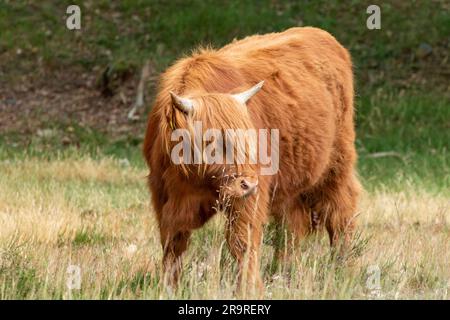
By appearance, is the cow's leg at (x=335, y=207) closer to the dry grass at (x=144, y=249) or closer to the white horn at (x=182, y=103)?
the dry grass at (x=144, y=249)

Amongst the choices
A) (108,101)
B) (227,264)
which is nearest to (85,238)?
(227,264)

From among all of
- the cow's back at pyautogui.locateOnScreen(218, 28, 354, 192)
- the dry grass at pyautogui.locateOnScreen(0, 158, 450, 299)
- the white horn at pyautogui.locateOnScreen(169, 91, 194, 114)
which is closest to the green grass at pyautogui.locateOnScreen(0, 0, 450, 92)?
the dry grass at pyautogui.locateOnScreen(0, 158, 450, 299)

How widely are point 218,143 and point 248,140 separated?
0.17 m

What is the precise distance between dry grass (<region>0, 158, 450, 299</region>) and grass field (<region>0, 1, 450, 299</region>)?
17mm

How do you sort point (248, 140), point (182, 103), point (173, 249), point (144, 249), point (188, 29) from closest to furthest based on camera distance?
point (182, 103) < point (248, 140) < point (173, 249) < point (144, 249) < point (188, 29)

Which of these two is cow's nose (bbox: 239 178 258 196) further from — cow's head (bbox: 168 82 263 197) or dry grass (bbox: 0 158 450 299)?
dry grass (bbox: 0 158 450 299)

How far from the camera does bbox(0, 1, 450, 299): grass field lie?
5.53 m

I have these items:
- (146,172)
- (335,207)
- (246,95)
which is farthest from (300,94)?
(146,172)

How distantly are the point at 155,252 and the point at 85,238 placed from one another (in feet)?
3.11

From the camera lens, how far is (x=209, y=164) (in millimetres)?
5242

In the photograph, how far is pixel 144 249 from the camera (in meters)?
6.60

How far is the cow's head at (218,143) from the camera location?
5.21 meters

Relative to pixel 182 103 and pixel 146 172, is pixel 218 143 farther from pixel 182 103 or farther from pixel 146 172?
pixel 146 172
